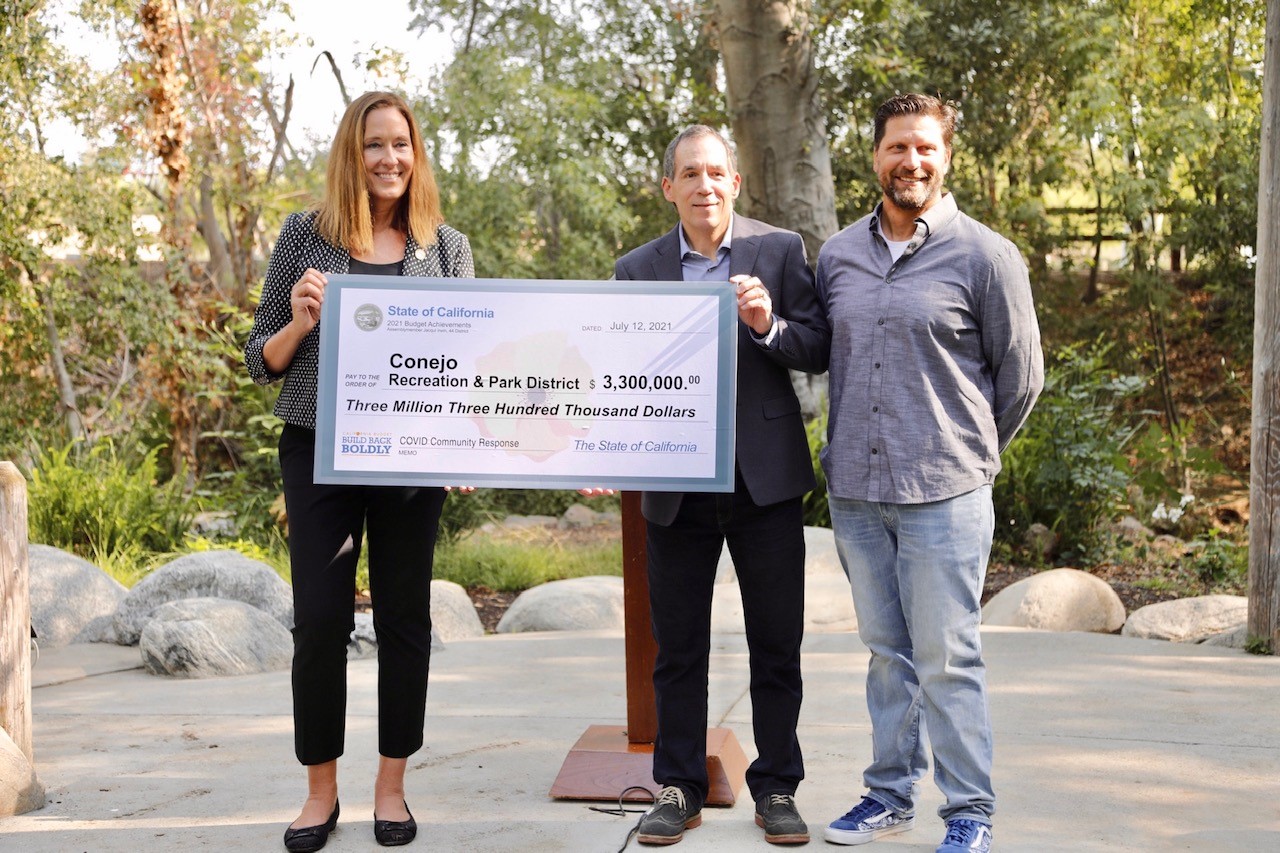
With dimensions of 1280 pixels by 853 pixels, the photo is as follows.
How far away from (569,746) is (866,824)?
1.43 m

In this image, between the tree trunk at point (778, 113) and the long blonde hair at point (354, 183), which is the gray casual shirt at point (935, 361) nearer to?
the long blonde hair at point (354, 183)

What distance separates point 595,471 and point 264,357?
3.11ft

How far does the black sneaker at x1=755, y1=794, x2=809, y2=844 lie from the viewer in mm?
3303

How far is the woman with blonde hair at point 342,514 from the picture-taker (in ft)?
10.8

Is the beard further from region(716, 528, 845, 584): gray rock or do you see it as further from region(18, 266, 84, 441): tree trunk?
region(18, 266, 84, 441): tree trunk

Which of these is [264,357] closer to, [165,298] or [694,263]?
[694,263]

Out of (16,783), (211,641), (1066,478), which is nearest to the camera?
(16,783)

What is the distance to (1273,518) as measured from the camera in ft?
18.3

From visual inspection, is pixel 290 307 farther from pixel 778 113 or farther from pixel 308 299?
pixel 778 113

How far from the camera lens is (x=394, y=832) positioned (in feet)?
11.0

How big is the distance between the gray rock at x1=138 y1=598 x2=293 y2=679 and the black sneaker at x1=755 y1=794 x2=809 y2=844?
3.30 m

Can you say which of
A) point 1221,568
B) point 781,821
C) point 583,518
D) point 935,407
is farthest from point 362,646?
point 583,518

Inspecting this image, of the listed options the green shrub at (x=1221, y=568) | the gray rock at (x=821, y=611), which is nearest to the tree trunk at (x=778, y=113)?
the gray rock at (x=821, y=611)

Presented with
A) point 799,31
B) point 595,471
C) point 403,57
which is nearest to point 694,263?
point 595,471
